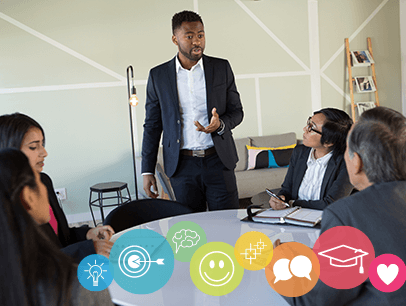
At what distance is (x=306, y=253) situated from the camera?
133 cm

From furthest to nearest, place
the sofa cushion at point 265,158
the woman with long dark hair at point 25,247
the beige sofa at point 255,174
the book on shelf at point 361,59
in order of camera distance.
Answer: the book on shelf at point 361,59
the sofa cushion at point 265,158
the beige sofa at point 255,174
the woman with long dark hair at point 25,247

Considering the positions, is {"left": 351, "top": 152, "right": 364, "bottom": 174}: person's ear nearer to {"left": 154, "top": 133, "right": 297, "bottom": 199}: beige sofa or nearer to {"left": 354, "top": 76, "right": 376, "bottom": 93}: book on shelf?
{"left": 154, "top": 133, "right": 297, "bottom": 199}: beige sofa

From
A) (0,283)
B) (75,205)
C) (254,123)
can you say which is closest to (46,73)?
(75,205)

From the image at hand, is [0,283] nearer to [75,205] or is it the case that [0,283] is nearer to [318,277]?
[318,277]

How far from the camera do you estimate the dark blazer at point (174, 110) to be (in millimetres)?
2379

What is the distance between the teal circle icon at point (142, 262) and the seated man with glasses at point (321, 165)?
862 mm

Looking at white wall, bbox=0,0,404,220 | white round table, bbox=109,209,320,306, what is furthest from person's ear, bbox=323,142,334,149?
white wall, bbox=0,0,404,220

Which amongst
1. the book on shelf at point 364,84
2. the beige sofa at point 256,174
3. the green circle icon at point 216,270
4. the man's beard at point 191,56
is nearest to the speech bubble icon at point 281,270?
the green circle icon at point 216,270

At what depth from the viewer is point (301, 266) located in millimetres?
1196

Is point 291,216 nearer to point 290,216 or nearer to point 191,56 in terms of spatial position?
point 290,216

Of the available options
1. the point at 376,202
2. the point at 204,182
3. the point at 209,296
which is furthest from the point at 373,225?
the point at 204,182

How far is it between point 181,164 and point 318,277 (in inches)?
57.0

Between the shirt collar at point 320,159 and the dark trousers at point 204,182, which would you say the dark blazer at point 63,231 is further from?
the shirt collar at point 320,159

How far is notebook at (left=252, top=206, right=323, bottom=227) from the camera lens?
66.6 inches
